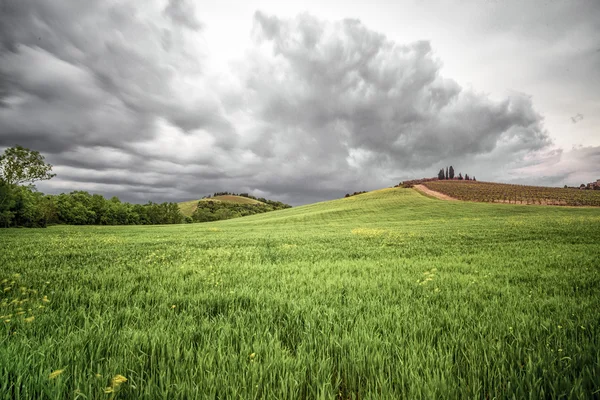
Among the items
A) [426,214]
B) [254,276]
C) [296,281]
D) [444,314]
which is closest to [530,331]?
[444,314]

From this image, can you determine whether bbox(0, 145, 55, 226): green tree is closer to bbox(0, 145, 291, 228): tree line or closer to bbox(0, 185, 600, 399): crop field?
bbox(0, 145, 291, 228): tree line

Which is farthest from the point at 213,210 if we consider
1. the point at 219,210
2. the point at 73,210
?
the point at 73,210

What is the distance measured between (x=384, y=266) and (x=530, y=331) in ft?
15.4

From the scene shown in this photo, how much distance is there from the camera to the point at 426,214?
155ft

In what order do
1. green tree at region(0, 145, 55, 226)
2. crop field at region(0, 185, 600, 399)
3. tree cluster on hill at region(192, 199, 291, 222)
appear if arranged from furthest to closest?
1. tree cluster on hill at region(192, 199, 291, 222)
2. green tree at region(0, 145, 55, 226)
3. crop field at region(0, 185, 600, 399)

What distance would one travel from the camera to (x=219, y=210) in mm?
155625

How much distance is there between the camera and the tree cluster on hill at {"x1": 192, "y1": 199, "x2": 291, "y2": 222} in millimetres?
144500

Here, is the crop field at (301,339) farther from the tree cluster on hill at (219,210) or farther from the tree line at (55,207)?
the tree cluster on hill at (219,210)

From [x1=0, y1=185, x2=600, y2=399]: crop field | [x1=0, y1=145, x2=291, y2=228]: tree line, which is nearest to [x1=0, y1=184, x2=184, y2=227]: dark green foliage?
[x1=0, y1=145, x2=291, y2=228]: tree line

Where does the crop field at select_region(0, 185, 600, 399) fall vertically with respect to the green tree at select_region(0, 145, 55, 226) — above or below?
below

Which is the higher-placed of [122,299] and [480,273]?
[122,299]

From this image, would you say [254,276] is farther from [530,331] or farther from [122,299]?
[530,331]

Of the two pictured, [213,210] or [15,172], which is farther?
[213,210]

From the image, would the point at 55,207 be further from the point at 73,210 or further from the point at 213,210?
the point at 213,210
